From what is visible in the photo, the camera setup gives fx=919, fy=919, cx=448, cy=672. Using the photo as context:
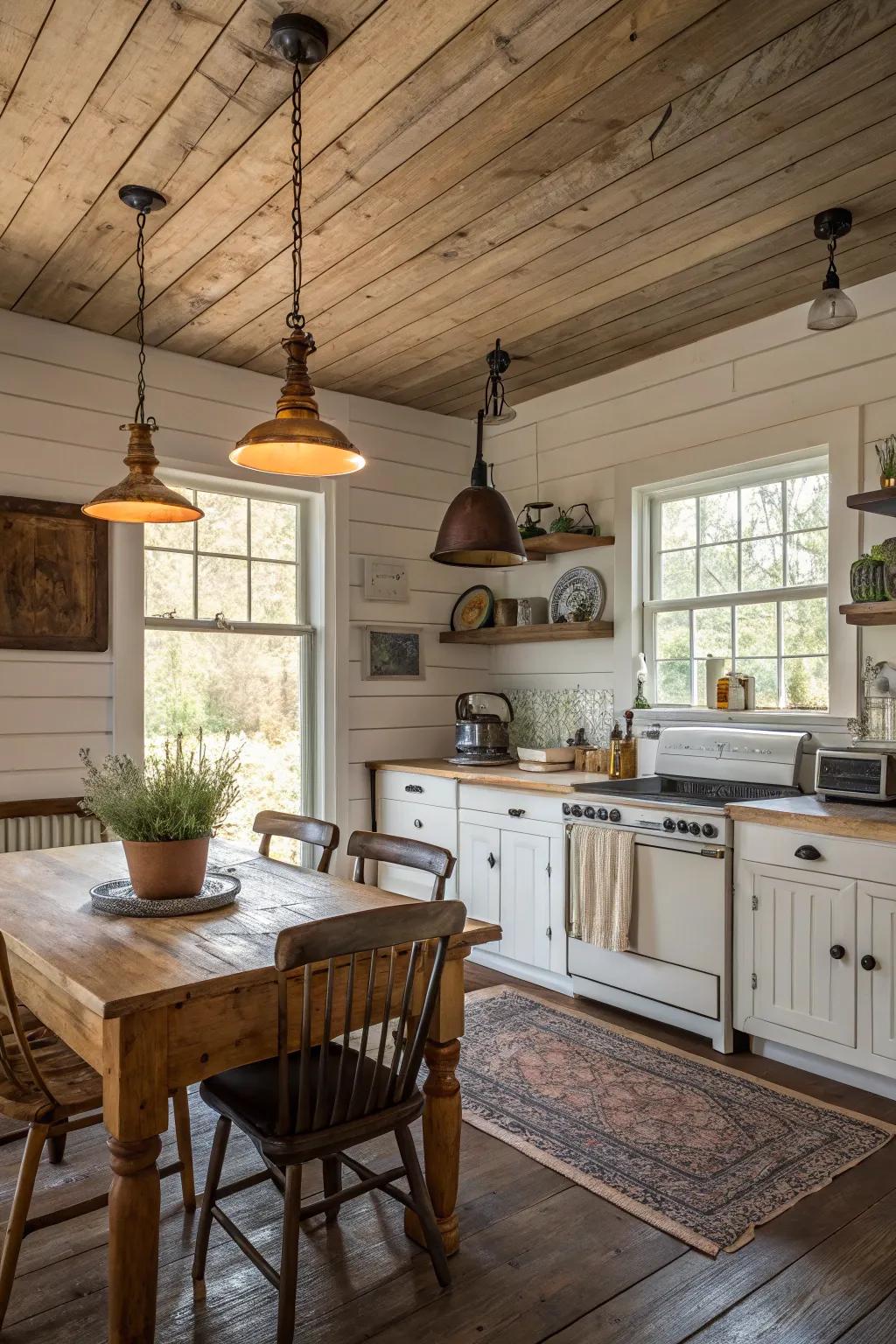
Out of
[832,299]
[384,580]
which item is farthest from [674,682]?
[832,299]

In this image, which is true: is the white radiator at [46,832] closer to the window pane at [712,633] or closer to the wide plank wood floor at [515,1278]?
the wide plank wood floor at [515,1278]

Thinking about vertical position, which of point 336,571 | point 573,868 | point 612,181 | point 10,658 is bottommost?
point 573,868

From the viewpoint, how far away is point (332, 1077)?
199cm

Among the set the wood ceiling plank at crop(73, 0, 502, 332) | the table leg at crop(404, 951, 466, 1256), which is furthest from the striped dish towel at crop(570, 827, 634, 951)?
the wood ceiling plank at crop(73, 0, 502, 332)

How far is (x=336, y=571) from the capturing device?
4.80 metres

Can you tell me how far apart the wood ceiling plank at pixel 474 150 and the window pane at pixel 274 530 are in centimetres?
104

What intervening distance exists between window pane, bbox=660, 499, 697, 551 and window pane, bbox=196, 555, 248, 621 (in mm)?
2081

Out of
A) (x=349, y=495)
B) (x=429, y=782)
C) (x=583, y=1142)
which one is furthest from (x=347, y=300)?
(x=583, y=1142)

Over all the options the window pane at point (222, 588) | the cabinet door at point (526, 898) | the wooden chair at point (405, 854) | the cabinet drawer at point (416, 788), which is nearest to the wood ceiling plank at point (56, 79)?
the window pane at point (222, 588)

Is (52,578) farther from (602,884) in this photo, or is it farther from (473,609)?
(602,884)

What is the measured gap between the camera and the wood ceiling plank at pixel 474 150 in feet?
7.15

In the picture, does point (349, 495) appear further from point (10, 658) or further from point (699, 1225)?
point (699, 1225)

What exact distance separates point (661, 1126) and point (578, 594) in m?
2.73

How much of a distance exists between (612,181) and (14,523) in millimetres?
2652
